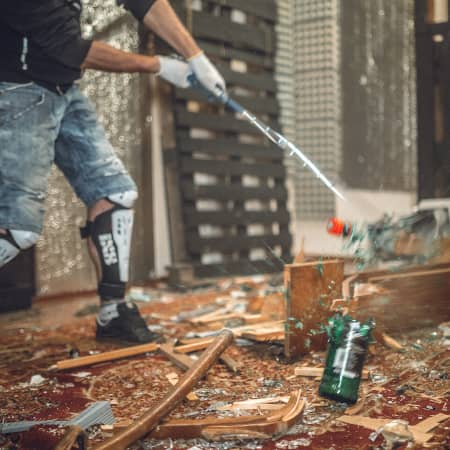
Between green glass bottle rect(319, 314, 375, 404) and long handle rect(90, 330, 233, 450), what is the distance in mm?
498

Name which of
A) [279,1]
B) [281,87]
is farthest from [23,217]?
[279,1]

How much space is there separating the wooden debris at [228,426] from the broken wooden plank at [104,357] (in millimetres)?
912

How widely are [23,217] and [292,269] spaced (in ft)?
4.05

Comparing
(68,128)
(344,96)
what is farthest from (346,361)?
(344,96)

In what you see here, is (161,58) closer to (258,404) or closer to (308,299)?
(308,299)

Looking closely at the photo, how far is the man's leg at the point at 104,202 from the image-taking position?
113 inches

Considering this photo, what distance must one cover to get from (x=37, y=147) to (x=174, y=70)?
0.93 m

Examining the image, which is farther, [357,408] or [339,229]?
[339,229]

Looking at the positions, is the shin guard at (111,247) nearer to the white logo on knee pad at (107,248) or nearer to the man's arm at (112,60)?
the white logo on knee pad at (107,248)

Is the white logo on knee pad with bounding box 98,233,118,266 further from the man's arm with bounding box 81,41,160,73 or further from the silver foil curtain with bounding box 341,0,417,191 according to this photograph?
the silver foil curtain with bounding box 341,0,417,191

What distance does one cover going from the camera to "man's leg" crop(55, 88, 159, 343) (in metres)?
2.86

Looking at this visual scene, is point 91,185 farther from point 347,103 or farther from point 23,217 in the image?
point 347,103

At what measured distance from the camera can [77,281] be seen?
4.80 m

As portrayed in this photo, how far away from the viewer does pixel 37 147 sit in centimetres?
251
